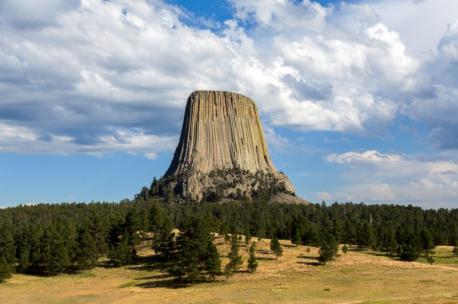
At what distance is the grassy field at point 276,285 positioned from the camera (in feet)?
214

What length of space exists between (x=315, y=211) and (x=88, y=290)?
104666 millimetres

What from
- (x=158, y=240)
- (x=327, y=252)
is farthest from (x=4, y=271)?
(x=327, y=252)

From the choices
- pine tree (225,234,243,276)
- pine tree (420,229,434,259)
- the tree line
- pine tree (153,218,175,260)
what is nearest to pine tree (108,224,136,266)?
the tree line

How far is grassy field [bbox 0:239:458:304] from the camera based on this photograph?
6525 cm

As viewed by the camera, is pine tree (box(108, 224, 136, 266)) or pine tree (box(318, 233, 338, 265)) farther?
pine tree (box(108, 224, 136, 266))

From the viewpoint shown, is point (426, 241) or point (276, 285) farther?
point (426, 241)

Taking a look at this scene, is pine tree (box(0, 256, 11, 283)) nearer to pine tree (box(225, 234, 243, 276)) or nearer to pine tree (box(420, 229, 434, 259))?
pine tree (box(225, 234, 243, 276))

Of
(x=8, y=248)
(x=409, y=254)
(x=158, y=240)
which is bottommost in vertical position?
(x=409, y=254)

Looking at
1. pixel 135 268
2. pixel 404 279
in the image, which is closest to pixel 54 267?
pixel 135 268

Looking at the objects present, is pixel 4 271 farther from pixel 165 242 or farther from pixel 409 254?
pixel 409 254

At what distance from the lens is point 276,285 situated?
75625 mm

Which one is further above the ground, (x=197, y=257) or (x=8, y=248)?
(x=8, y=248)

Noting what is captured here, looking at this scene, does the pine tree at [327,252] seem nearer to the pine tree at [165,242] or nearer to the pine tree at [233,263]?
the pine tree at [233,263]

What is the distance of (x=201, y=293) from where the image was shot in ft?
Result: 246
